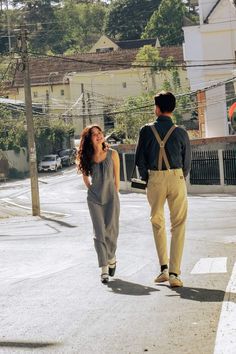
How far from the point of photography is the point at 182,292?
25.0ft

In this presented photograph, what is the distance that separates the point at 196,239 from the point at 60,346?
7705 mm

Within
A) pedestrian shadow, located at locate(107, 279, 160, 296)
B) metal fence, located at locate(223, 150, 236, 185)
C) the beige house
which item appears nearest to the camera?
pedestrian shadow, located at locate(107, 279, 160, 296)

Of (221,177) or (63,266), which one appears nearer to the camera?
(63,266)

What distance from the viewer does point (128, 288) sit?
8031mm

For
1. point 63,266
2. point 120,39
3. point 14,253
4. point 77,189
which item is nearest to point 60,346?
point 63,266

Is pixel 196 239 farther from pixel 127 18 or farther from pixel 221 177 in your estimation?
pixel 127 18

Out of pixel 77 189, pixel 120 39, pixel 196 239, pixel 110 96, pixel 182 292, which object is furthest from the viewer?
pixel 120 39

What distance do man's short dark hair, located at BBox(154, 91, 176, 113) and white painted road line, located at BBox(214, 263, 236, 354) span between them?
6.14 ft

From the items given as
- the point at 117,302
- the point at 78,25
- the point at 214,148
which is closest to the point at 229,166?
the point at 214,148

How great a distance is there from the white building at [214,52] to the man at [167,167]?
138 feet

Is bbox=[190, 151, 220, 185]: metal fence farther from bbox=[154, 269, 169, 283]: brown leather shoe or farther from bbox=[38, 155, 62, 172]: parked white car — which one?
bbox=[154, 269, 169, 283]: brown leather shoe

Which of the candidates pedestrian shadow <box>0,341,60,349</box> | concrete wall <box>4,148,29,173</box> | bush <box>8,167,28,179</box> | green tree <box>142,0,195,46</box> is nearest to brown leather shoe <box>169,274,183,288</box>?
pedestrian shadow <box>0,341,60,349</box>

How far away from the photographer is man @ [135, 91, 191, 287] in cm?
796

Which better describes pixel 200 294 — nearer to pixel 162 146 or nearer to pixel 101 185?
pixel 162 146
